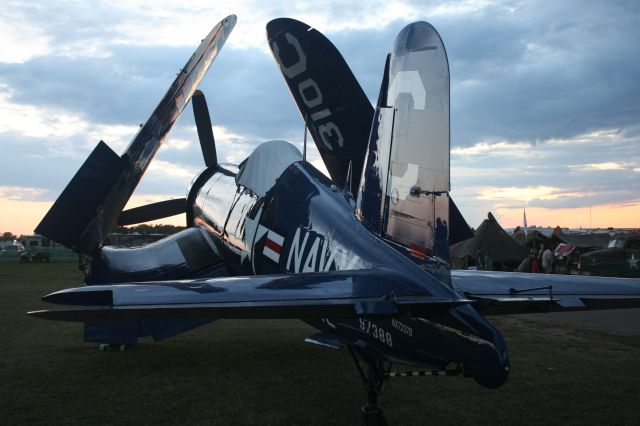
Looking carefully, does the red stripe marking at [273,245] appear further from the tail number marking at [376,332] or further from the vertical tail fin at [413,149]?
the tail number marking at [376,332]

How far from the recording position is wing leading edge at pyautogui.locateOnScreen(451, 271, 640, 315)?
3.87m

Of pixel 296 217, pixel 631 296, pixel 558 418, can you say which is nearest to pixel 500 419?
pixel 558 418

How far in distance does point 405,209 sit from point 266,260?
1.93 m

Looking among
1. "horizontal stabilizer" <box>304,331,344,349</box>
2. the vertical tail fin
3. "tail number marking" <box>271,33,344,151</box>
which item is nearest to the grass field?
"horizontal stabilizer" <box>304,331,344,349</box>

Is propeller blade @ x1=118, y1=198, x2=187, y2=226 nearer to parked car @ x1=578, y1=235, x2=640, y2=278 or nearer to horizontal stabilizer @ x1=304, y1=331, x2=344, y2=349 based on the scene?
horizontal stabilizer @ x1=304, y1=331, x2=344, y2=349

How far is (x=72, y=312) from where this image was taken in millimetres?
2621

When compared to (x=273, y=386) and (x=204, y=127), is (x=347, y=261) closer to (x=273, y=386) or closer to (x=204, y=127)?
(x=273, y=386)

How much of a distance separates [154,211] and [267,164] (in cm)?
525

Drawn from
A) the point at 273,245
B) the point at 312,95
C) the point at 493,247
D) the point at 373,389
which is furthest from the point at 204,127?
the point at 493,247

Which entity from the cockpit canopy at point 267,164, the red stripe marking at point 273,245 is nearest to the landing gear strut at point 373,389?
the red stripe marking at point 273,245

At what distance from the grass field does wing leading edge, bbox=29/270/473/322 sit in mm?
1640

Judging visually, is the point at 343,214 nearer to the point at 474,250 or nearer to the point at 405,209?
the point at 405,209

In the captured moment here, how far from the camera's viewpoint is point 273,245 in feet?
17.9

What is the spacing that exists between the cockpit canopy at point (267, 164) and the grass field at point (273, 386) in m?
2.16
